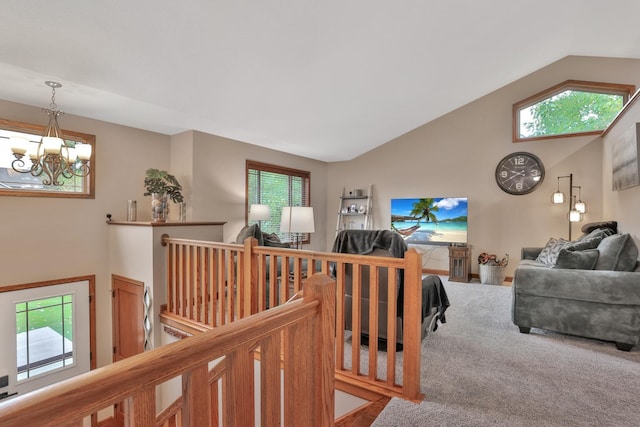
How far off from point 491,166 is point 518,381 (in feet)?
14.2

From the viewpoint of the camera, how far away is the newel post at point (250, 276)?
2738mm

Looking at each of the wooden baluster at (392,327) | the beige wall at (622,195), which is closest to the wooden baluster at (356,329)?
the wooden baluster at (392,327)

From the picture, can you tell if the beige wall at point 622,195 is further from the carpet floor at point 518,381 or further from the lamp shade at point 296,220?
the lamp shade at point 296,220

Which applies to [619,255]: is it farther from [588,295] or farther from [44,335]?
[44,335]

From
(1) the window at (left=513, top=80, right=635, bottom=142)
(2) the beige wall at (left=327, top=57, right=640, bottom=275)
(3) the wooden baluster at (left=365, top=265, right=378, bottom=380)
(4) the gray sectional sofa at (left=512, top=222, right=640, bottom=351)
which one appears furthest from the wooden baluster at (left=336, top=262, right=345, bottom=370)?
(1) the window at (left=513, top=80, right=635, bottom=142)

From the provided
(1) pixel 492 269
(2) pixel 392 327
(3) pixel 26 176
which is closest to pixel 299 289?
(2) pixel 392 327

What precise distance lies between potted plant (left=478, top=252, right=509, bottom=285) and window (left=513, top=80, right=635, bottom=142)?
6.80ft

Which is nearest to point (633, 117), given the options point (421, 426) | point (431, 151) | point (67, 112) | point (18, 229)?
point (431, 151)

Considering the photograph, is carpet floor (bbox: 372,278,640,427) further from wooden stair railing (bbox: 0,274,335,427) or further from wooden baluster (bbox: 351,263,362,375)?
wooden stair railing (bbox: 0,274,335,427)

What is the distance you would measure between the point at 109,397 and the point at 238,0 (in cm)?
271

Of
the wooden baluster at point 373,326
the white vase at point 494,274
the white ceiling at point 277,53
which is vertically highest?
the white ceiling at point 277,53

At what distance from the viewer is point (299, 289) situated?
9.07 feet

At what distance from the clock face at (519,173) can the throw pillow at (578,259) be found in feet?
8.73

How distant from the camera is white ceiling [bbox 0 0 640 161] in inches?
97.7
